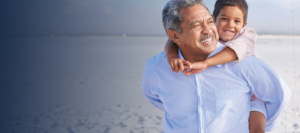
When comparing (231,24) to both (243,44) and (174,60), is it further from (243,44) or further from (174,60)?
(174,60)

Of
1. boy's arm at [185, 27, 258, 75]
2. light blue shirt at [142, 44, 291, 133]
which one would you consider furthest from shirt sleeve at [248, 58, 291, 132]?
boy's arm at [185, 27, 258, 75]

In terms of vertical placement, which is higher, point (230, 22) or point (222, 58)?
point (230, 22)

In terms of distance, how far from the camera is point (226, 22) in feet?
7.35

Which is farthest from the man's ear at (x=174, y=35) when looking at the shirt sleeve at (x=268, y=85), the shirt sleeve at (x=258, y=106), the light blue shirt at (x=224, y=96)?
the shirt sleeve at (x=258, y=106)

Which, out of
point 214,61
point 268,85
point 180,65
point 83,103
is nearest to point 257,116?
point 268,85

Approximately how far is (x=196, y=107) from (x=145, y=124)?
358 cm

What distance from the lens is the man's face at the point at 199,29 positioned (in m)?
1.61

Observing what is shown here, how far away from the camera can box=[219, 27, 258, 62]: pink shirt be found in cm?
162

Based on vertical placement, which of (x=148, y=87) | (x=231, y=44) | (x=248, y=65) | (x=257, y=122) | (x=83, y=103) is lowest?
(x=83, y=103)

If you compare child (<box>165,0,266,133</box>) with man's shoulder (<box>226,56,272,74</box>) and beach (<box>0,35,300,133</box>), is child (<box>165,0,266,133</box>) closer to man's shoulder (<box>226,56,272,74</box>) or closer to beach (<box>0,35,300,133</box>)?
man's shoulder (<box>226,56,272,74</box>)

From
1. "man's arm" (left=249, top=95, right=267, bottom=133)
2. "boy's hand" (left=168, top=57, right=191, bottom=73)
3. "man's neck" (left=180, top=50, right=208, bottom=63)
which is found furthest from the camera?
"man's neck" (left=180, top=50, right=208, bottom=63)

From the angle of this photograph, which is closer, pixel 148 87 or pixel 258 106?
pixel 258 106

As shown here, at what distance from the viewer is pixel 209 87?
1602 mm

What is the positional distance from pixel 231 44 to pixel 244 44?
120 mm
